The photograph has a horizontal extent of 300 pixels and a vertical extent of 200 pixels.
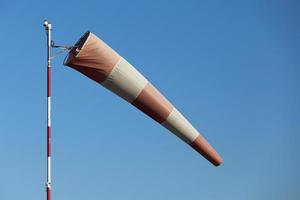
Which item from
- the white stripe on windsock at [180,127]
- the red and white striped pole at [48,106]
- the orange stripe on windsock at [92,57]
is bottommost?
the red and white striped pole at [48,106]

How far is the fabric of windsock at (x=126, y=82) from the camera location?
58.3ft

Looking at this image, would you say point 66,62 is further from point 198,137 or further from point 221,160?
point 221,160

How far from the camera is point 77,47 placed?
1789 cm

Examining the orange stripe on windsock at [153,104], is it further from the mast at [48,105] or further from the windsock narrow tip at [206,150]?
the mast at [48,105]

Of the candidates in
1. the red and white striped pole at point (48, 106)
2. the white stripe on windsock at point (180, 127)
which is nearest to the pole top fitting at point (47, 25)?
the red and white striped pole at point (48, 106)

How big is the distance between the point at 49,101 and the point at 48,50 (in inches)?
68.2

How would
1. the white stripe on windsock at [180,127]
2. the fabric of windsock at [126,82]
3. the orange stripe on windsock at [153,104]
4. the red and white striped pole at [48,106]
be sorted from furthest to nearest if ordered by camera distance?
the white stripe on windsock at [180,127]
the orange stripe on windsock at [153,104]
the fabric of windsock at [126,82]
the red and white striped pole at [48,106]

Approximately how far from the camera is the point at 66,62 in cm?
1797

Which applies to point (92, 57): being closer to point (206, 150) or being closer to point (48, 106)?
point (48, 106)

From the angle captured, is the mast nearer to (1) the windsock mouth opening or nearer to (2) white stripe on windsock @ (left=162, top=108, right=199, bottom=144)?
(1) the windsock mouth opening

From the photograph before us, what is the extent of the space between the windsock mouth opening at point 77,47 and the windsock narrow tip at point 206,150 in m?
6.10

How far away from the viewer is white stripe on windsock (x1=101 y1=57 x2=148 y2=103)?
60.7 ft

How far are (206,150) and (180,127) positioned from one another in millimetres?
1849

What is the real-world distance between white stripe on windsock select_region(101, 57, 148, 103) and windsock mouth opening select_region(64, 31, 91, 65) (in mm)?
1382
